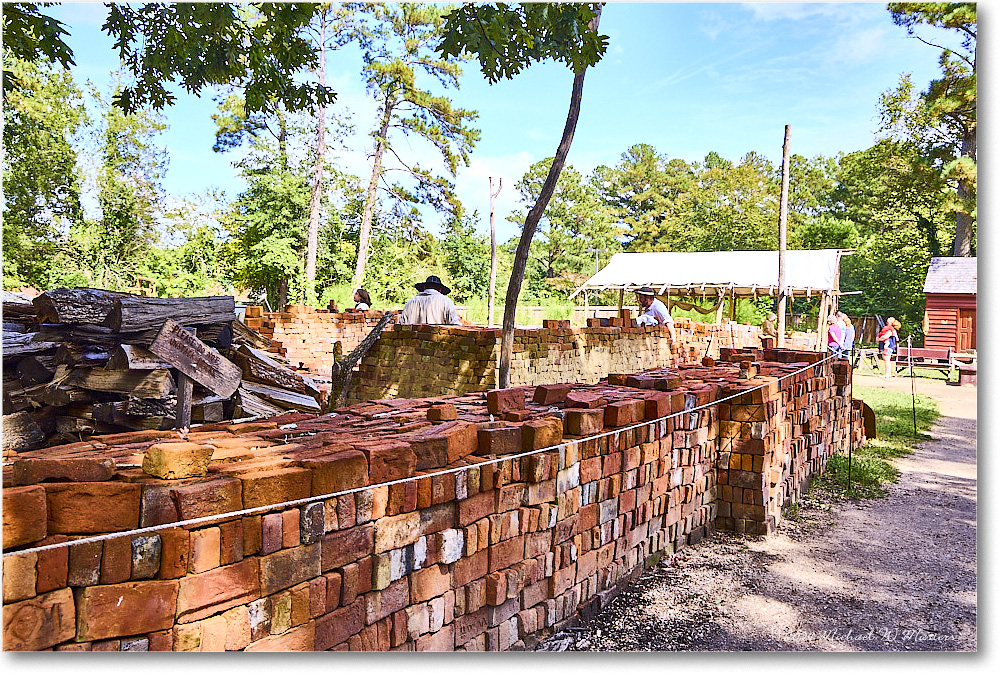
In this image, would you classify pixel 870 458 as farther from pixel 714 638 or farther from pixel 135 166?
pixel 135 166

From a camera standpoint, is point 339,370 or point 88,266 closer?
point 88,266

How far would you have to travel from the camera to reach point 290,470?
72.1 inches

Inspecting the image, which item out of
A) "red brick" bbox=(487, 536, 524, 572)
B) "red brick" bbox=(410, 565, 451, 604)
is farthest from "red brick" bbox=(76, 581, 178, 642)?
"red brick" bbox=(487, 536, 524, 572)

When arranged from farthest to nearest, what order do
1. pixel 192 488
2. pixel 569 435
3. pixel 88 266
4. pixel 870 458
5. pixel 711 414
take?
pixel 88 266, pixel 870 458, pixel 711 414, pixel 569 435, pixel 192 488

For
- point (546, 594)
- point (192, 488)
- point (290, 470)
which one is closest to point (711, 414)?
point (546, 594)

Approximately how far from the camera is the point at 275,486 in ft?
5.88

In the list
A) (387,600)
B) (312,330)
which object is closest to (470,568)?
(387,600)

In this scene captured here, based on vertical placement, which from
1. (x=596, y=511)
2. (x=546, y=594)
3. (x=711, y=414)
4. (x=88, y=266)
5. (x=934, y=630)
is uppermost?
(x=88, y=266)

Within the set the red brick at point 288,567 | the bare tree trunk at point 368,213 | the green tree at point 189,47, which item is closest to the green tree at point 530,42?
the green tree at point 189,47

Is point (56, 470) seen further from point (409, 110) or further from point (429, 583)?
point (409, 110)

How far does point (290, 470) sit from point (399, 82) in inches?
721

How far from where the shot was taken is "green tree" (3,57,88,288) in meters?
4.83

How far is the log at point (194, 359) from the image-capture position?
4324 millimetres

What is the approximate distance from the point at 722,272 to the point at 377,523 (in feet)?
64.1
